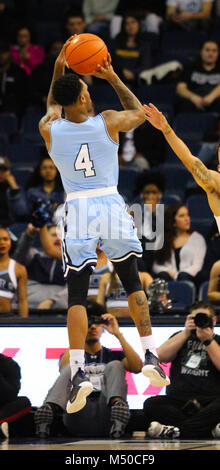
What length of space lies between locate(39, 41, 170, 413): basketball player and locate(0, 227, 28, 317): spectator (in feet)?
10.5

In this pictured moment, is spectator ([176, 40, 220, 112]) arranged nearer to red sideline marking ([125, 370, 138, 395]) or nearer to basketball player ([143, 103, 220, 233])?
red sideline marking ([125, 370, 138, 395])

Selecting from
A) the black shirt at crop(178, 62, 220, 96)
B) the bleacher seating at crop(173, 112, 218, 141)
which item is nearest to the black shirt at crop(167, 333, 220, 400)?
the bleacher seating at crop(173, 112, 218, 141)

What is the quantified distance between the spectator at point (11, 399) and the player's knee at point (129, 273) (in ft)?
7.37

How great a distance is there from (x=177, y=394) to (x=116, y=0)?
918 cm

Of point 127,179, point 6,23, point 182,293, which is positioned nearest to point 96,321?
point 182,293

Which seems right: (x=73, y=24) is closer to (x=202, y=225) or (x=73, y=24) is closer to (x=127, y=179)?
(x=127, y=179)

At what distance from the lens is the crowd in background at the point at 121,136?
40.0 feet

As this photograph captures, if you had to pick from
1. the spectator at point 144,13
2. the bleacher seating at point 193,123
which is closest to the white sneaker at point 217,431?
the bleacher seating at point 193,123

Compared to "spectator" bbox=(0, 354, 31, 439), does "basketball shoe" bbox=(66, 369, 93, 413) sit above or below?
above

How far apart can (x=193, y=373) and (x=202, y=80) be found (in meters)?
6.58

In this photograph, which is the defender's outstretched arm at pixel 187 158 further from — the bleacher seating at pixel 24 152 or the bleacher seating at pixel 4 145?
the bleacher seating at pixel 4 145

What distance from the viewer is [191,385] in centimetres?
988

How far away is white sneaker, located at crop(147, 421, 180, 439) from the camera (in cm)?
938
